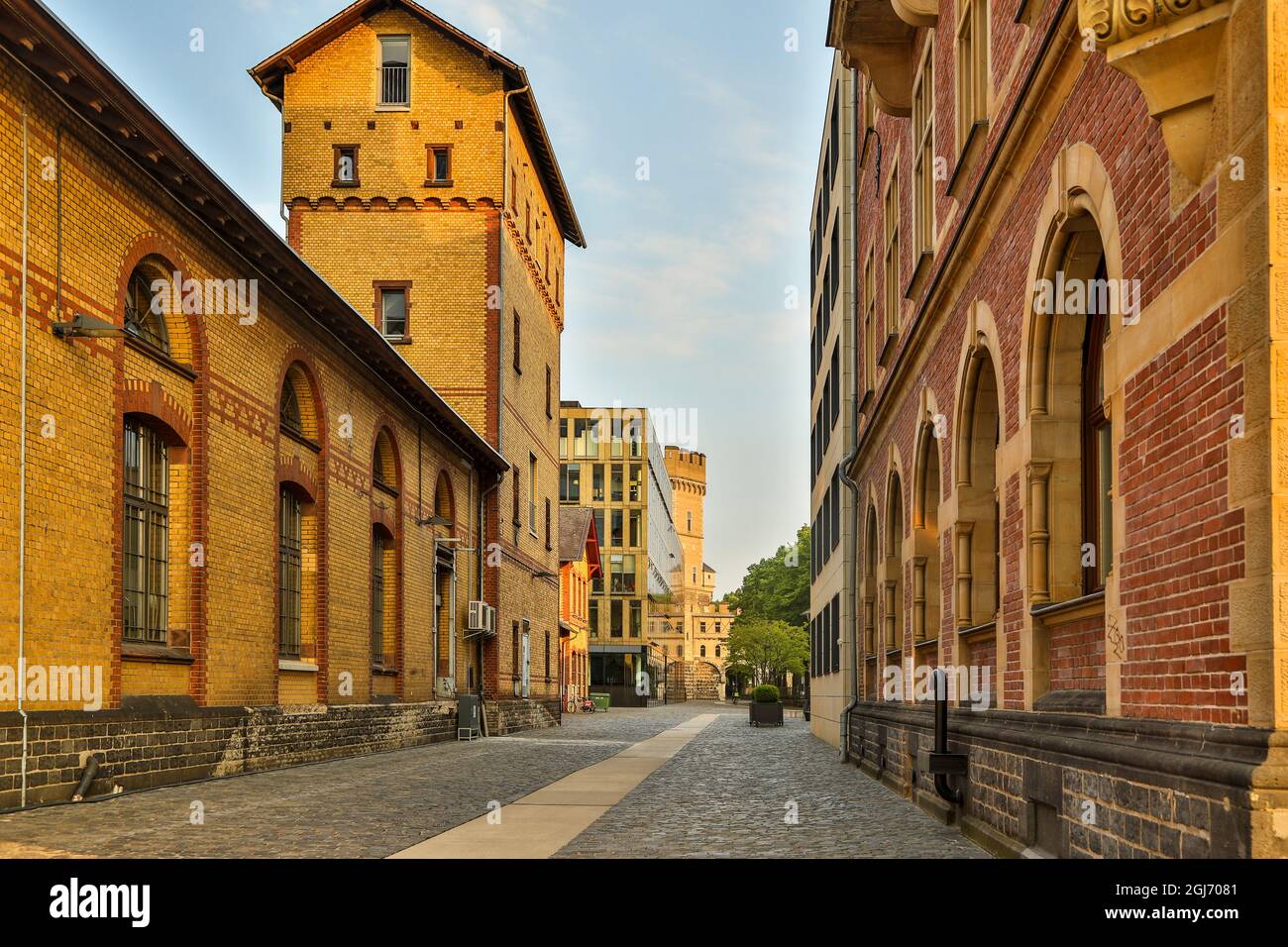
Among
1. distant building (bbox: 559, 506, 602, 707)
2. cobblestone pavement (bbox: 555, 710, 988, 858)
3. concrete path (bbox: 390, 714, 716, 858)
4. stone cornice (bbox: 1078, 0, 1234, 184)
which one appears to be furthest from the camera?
distant building (bbox: 559, 506, 602, 707)

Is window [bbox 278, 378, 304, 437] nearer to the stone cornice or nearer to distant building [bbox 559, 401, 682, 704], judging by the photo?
the stone cornice

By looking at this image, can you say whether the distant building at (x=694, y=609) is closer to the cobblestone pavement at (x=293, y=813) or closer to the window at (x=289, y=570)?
the window at (x=289, y=570)

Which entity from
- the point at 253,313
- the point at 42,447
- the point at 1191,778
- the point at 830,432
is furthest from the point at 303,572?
the point at 1191,778

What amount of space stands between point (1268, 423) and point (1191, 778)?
4.85 feet

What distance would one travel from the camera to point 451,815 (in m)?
11.4

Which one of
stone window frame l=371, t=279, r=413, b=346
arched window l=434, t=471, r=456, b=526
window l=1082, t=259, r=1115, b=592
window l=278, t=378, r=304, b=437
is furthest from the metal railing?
window l=1082, t=259, r=1115, b=592

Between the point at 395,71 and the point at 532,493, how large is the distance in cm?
1296

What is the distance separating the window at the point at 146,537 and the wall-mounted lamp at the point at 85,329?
2092mm

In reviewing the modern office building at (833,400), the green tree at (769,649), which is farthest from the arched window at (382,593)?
the green tree at (769,649)

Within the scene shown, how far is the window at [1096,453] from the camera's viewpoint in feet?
25.9

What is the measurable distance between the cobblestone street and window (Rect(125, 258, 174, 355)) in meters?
5.06

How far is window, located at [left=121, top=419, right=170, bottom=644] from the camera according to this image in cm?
1359

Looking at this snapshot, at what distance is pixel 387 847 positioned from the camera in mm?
8969

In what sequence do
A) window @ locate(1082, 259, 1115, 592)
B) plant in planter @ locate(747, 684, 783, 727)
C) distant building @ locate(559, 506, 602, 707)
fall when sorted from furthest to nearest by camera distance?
distant building @ locate(559, 506, 602, 707) < plant in planter @ locate(747, 684, 783, 727) < window @ locate(1082, 259, 1115, 592)
